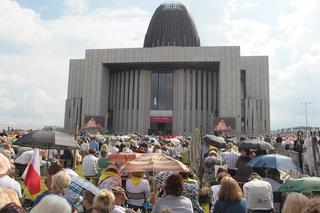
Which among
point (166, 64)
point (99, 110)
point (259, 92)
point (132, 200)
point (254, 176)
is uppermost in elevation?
point (166, 64)

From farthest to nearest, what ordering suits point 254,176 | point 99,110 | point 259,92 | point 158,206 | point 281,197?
point 259,92 < point 99,110 < point 281,197 < point 254,176 < point 158,206

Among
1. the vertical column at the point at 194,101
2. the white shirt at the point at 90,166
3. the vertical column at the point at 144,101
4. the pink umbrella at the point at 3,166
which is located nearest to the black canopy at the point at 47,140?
the white shirt at the point at 90,166

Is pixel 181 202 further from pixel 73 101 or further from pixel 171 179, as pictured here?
pixel 73 101

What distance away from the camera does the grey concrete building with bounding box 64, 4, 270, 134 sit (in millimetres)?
67688

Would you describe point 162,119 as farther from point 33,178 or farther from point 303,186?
point 303,186

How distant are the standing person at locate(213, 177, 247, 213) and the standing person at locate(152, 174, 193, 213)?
20.2 inches

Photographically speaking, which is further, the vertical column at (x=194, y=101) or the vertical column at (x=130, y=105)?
the vertical column at (x=130, y=105)

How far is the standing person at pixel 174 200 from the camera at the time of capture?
5.16 meters

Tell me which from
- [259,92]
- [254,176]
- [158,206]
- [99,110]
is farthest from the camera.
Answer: [259,92]

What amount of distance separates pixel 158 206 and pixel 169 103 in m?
67.6

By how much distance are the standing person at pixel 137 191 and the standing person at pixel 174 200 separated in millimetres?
2290

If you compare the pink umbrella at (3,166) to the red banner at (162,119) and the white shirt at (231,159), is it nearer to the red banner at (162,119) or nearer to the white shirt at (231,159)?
the white shirt at (231,159)

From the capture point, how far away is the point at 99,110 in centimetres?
7038

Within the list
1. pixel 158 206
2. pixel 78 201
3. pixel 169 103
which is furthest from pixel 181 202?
pixel 169 103
